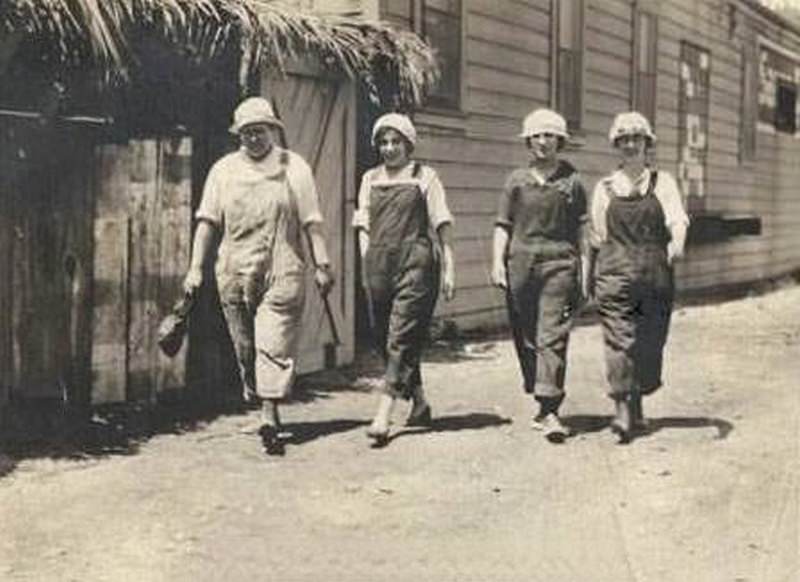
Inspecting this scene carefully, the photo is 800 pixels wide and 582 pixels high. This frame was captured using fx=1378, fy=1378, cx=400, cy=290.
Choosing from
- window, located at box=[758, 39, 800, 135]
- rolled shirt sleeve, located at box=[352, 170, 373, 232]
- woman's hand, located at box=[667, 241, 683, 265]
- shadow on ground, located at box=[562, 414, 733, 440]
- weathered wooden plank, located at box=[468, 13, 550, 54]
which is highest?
window, located at box=[758, 39, 800, 135]

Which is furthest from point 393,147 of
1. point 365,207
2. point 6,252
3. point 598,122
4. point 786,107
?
point 786,107

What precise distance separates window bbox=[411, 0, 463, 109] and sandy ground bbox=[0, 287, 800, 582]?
4444mm

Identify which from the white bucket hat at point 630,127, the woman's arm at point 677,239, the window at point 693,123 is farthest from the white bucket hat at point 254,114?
the window at point 693,123

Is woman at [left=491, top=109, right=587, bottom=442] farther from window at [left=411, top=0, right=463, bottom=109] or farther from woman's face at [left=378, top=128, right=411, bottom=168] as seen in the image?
window at [left=411, top=0, right=463, bottom=109]

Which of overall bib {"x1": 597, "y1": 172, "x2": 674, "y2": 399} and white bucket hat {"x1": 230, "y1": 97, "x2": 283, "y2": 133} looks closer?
white bucket hat {"x1": 230, "y1": 97, "x2": 283, "y2": 133}

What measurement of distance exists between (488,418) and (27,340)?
2939 millimetres

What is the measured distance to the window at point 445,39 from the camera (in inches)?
504

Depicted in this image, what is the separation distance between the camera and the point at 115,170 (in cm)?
806

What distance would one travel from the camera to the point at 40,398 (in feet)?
25.1

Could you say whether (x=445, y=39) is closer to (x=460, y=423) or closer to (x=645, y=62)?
(x=460, y=423)

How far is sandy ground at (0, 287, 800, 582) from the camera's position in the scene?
529cm

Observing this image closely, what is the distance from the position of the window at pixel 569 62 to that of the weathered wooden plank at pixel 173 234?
7991 millimetres

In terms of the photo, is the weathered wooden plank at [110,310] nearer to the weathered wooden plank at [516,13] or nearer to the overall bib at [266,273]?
the overall bib at [266,273]

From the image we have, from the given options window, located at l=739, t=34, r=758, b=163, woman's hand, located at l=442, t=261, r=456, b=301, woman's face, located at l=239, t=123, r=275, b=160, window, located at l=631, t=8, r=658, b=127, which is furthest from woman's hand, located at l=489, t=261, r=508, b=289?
window, located at l=739, t=34, r=758, b=163
